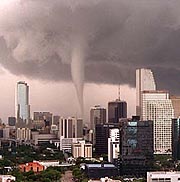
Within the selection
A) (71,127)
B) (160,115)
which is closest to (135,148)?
(160,115)

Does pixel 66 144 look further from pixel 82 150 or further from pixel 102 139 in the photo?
pixel 82 150

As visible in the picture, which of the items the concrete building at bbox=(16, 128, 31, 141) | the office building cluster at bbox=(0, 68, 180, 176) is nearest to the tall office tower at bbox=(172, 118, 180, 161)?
the office building cluster at bbox=(0, 68, 180, 176)

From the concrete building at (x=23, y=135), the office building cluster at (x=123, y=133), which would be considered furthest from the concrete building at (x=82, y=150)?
A: the concrete building at (x=23, y=135)

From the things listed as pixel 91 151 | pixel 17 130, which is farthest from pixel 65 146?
pixel 17 130

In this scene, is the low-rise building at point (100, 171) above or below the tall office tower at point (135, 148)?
below

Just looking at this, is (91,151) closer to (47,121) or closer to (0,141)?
(0,141)

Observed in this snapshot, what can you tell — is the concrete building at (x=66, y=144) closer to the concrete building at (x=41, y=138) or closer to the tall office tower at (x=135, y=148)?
the concrete building at (x=41, y=138)

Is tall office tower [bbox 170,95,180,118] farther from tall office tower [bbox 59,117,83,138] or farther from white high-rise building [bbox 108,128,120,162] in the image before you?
white high-rise building [bbox 108,128,120,162]
